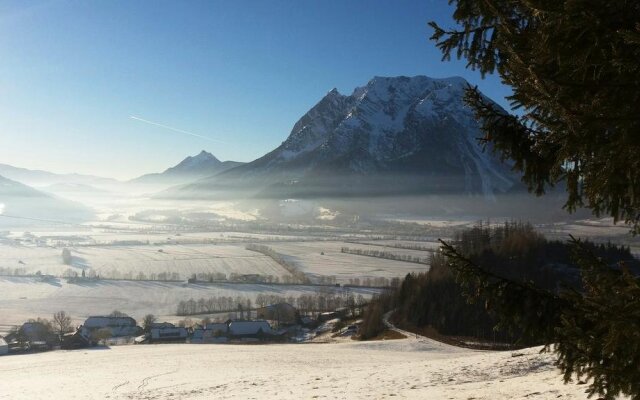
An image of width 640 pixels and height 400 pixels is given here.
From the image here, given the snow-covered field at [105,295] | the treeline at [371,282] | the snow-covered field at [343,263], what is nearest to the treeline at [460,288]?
the treeline at [371,282]

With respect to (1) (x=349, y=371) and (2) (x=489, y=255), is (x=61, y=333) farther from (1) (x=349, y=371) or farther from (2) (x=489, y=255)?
(2) (x=489, y=255)

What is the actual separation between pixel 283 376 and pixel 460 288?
24.1 m

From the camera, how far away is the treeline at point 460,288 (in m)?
42.1

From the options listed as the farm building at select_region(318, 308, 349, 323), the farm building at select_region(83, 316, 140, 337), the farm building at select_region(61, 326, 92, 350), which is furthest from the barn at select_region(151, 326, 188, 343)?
the farm building at select_region(318, 308, 349, 323)

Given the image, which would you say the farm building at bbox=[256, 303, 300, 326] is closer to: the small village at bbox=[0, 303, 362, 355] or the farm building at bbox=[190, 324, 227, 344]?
the small village at bbox=[0, 303, 362, 355]

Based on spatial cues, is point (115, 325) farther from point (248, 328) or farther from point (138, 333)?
point (248, 328)

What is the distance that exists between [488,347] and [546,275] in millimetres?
22165

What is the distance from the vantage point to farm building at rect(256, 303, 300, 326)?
2302 inches

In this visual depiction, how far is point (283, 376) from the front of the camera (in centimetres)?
1838

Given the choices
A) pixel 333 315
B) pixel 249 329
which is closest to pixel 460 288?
pixel 249 329

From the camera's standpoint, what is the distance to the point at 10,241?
499ft

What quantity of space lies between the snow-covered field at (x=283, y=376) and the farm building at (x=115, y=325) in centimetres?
2405

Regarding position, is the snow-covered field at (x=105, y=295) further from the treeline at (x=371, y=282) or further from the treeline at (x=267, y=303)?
the treeline at (x=371, y=282)

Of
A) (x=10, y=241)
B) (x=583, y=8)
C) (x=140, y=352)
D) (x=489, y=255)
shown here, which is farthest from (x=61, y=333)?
(x=10, y=241)
